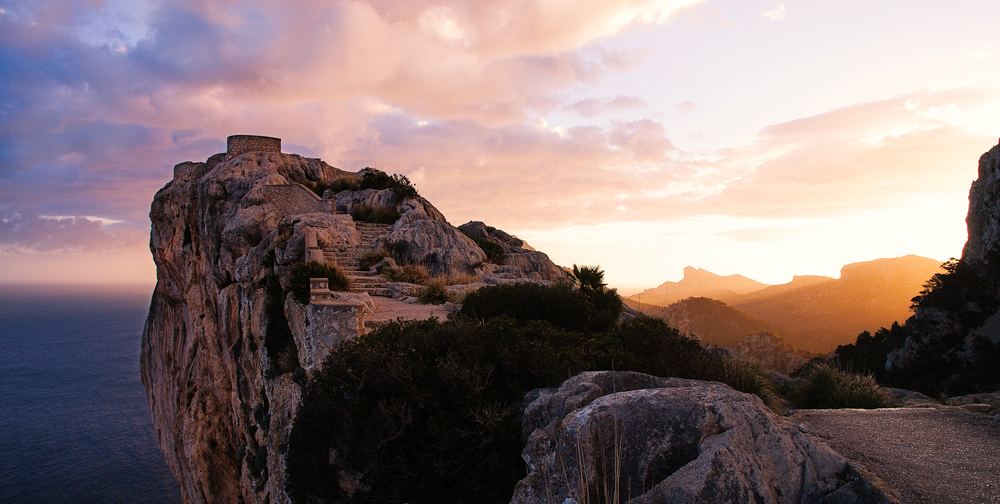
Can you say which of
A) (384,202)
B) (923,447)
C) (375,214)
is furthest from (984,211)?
(375,214)

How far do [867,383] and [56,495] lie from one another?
53.1m

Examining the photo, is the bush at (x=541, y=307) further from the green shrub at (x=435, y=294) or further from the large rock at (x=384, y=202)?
the large rock at (x=384, y=202)

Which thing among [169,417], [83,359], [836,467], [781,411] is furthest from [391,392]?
[83,359]

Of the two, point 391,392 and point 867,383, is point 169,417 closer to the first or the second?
point 391,392

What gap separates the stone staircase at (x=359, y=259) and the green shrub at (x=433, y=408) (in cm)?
746

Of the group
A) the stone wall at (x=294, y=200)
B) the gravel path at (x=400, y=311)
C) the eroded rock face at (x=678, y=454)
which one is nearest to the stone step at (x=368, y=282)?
the gravel path at (x=400, y=311)

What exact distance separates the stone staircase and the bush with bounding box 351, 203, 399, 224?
0.99m

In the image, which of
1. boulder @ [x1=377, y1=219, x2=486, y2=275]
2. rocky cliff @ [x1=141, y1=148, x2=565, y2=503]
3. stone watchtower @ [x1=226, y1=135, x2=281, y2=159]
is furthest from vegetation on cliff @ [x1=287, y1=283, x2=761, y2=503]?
stone watchtower @ [x1=226, y1=135, x2=281, y2=159]

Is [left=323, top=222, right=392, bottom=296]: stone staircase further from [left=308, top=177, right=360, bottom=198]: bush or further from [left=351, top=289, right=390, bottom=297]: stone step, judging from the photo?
[left=308, top=177, right=360, bottom=198]: bush

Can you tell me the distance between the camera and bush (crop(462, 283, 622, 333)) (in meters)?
9.60

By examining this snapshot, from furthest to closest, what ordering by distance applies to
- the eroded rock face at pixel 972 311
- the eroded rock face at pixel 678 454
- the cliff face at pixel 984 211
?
the cliff face at pixel 984 211 < the eroded rock face at pixel 972 311 < the eroded rock face at pixel 678 454

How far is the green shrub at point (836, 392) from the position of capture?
22.1 feet

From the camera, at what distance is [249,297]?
1491 cm

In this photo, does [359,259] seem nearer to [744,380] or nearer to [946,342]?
[744,380]
